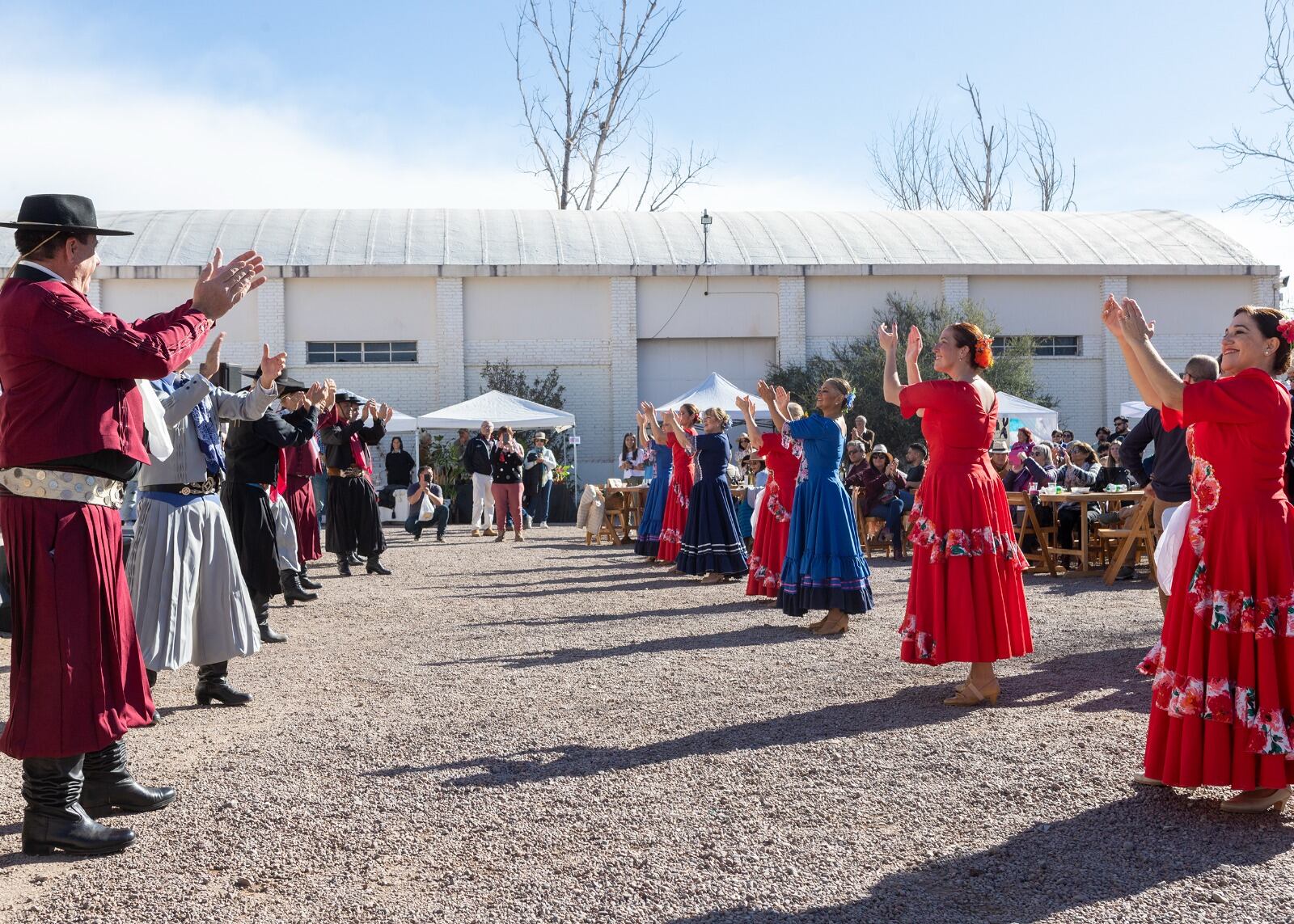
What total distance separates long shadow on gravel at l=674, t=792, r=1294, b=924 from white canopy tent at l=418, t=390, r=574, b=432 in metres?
19.8

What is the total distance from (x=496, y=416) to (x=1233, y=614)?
793 inches

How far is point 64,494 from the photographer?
156 inches

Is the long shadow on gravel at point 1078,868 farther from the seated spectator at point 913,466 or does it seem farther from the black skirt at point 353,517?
the seated spectator at point 913,466

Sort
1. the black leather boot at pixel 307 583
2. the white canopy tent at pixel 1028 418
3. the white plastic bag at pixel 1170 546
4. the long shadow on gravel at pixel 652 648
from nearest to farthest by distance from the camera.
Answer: the white plastic bag at pixel 1170 546, the long shadow on gravel at pixel 652 648, the black leather boot at pixel 307 583, the white canopy tent at pixel 1028 418

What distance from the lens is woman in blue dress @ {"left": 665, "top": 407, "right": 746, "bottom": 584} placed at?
12492 mm

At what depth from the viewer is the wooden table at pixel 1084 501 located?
40.8ft

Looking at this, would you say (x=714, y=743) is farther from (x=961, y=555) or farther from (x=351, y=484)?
(x=351, y=484)

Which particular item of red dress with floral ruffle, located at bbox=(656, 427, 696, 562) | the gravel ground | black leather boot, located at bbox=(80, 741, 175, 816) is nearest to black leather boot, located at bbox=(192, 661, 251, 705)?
the gravel ground

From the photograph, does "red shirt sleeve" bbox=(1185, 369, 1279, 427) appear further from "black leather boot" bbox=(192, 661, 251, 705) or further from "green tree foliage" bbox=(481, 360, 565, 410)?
"green tree foliage" bbox=(481, 360, 565, 410)

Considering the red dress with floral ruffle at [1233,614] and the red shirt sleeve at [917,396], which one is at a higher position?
the red shirt sleeve at [917,396]

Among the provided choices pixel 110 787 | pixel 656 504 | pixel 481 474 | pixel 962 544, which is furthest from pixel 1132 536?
pixel 481 474

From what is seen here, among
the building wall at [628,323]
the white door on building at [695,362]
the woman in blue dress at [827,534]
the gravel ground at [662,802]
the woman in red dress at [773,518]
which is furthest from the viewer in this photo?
the white door on building at [695,362]

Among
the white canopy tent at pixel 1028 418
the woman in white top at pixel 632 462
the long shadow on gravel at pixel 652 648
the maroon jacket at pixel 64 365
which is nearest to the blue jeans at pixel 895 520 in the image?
the woman in white top at pixel 632 462

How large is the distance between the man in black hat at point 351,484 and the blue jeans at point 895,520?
643 cm
